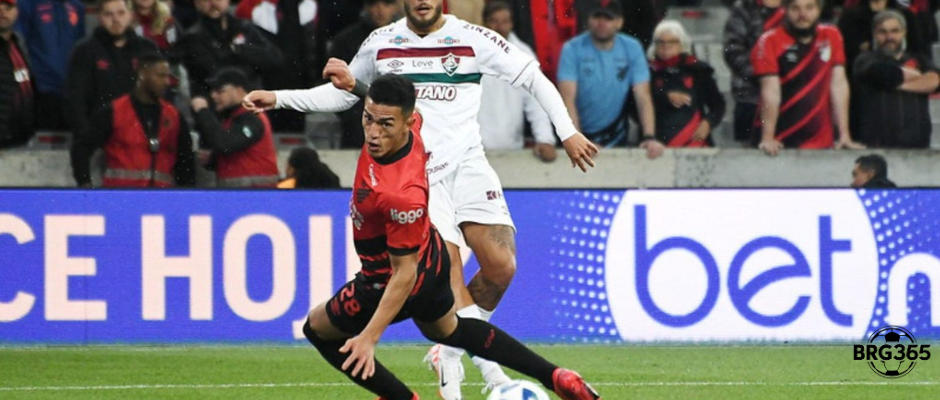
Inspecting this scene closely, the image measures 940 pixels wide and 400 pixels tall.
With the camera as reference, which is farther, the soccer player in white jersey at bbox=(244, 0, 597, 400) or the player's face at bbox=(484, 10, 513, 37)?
the player's face at bbox=(484, 10, 513, 37)

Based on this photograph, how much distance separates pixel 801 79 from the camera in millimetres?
10602

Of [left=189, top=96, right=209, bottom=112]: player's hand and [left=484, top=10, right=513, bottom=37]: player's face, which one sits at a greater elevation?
[left=484, top=10, right=513, bottom=37]: player's face

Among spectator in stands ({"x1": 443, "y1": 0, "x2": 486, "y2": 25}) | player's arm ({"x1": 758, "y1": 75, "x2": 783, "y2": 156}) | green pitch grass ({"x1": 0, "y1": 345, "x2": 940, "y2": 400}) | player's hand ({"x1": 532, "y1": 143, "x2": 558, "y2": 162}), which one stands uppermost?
spectator in stands ({"x1": 443, "y1": 0, "x2": 486, "y2": 25})

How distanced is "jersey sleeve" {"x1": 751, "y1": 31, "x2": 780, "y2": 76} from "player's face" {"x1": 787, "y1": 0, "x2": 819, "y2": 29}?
0.60ft

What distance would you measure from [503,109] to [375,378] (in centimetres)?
440

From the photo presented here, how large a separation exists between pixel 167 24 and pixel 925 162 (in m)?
5.06

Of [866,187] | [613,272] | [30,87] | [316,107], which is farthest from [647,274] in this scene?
[30,87]

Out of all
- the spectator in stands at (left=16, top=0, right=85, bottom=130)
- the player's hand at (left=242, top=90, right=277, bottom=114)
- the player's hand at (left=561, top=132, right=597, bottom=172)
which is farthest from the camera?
the spectator in stands at (left=16, top=0, right=85, bottom=130)

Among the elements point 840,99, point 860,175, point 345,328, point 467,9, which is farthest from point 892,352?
point 345,328

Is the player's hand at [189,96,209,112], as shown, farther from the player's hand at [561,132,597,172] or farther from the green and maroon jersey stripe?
the player's hand at [561,132,597,172]

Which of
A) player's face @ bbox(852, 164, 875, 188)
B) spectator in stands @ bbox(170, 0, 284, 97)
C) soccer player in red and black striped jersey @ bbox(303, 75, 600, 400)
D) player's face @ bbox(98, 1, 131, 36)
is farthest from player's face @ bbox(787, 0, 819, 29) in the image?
soccer player in red and black striped jersey @ bbox(303, 75, 600, 400)

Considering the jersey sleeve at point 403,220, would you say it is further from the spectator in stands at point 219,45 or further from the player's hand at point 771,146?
the player's hand at point 771,146

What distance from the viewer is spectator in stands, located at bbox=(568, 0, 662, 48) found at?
10.5 metres

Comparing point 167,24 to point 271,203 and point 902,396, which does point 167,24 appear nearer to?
point 271,203
